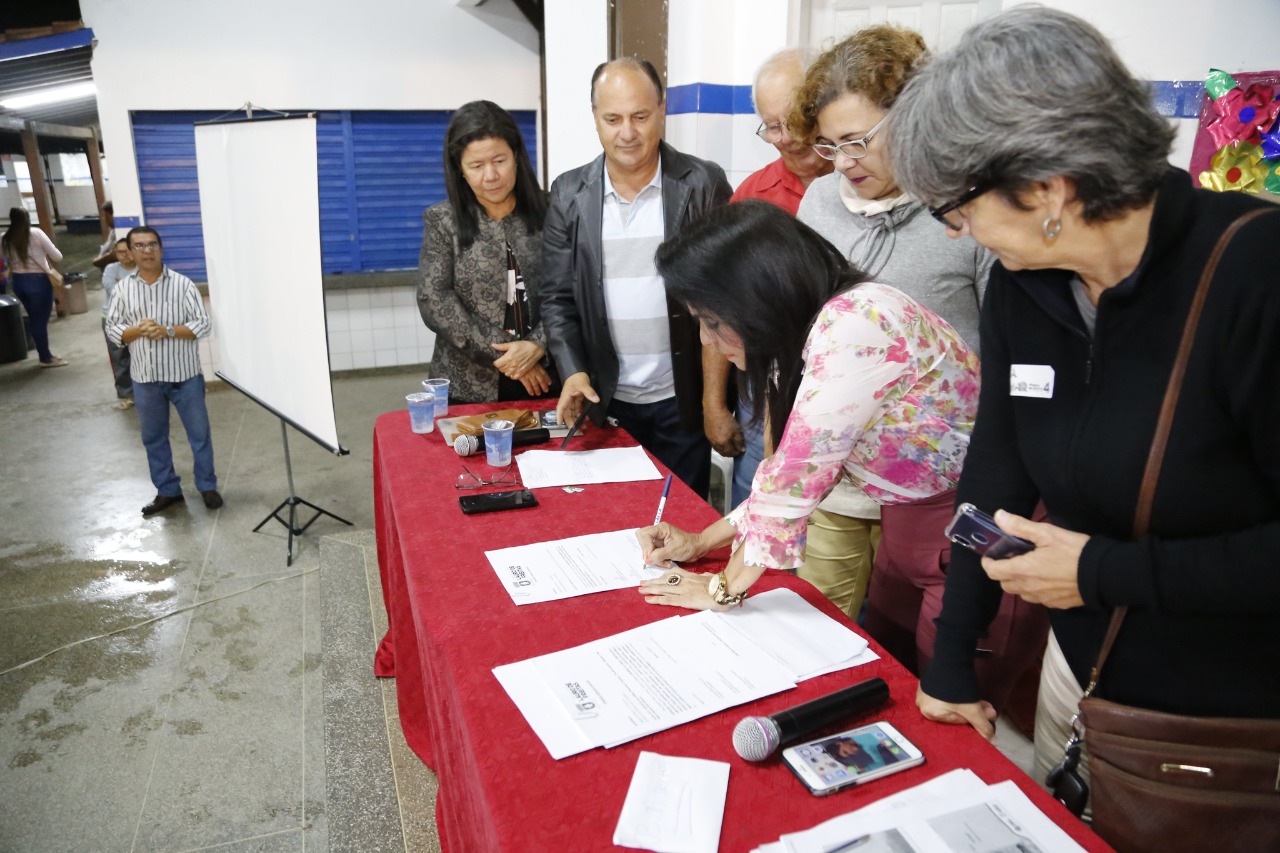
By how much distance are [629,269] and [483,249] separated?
0.51 m

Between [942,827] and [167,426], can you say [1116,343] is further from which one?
[167,426]

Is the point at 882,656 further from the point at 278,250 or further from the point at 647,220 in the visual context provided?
the point at 278,250

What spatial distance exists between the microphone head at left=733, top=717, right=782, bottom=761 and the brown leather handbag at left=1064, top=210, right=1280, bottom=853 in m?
0.36

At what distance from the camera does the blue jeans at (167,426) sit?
3918 millimetres

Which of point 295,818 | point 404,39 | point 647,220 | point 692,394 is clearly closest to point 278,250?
point 647,220

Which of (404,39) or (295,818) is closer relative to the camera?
(295,818)

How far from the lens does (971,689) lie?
3.47 ft

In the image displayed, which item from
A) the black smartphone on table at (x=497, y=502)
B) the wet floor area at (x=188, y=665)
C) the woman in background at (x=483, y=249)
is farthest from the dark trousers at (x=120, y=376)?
the black smartphone on table at (x=497, y=502)

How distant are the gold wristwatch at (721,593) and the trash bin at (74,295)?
34.1 feet

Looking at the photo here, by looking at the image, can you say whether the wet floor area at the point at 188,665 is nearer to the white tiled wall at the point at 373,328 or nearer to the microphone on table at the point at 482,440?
the microphone on table at the point at 482,440

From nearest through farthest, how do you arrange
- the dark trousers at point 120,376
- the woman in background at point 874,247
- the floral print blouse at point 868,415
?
the floral print blouse at point 868,415
the woman in background at point 874,247
the dark trousers at point 120,376

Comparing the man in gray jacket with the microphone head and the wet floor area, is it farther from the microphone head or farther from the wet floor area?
the microphone head

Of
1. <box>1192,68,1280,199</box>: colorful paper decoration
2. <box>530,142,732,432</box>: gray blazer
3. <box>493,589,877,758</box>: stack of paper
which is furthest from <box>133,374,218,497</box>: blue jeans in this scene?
<box>1192,68,1280,199</box>: colorful paper decoration

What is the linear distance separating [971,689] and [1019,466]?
0.95 feet
